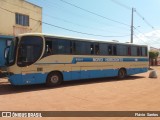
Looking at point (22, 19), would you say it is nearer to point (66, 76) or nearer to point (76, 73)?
point (76, 73)

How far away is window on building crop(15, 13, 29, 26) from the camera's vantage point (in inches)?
1035

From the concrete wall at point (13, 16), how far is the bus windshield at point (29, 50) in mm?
11832

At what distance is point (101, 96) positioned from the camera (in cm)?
1144

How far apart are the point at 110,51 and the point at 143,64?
16.4ft

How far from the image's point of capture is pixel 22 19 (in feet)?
88.2

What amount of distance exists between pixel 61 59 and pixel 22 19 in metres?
13.7

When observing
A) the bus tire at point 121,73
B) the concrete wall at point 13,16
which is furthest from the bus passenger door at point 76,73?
the concrete wall at point 13,16

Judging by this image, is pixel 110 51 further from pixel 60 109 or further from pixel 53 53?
pixel 60 109

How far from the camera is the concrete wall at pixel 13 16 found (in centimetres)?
2457

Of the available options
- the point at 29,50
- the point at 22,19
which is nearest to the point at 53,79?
the point at 29,50

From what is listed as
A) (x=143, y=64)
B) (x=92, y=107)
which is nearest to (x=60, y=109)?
(x=92, y=107)

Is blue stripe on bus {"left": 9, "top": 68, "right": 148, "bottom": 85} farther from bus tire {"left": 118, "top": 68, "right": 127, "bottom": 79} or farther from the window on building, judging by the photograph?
the window on building

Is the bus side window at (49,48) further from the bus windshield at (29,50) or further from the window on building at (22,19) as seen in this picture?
the window on building at (22,19)

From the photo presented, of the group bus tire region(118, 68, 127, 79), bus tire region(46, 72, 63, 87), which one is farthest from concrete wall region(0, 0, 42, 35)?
bus tire region(118, 68, 127, 79)
